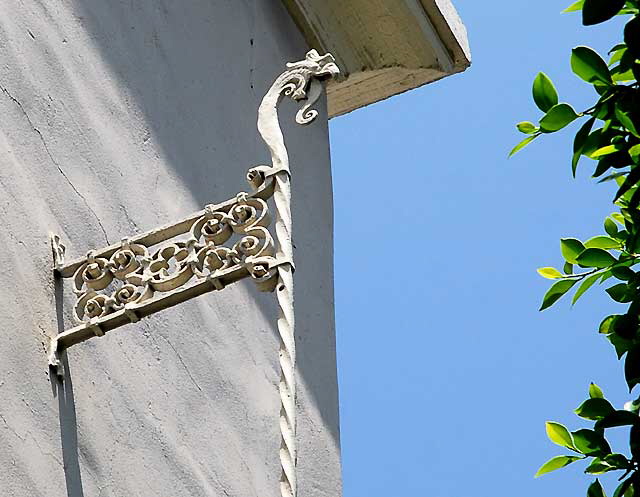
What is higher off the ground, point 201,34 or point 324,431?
point 201,34

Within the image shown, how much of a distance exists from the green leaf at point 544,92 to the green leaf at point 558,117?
12 centimetres

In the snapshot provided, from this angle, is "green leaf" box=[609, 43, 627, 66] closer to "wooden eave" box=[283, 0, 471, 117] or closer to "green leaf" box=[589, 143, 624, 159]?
"green leaf" box=[589, 143, 624, 159]

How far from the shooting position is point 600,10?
4.34 meters

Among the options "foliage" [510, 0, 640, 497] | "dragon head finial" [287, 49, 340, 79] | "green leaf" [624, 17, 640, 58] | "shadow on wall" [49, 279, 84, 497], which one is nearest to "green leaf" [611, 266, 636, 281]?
"foliage" [510, 0, 640, 497]

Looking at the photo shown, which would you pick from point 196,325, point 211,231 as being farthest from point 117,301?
point 196,325

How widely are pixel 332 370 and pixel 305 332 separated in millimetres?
267

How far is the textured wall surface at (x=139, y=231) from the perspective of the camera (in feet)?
14.8

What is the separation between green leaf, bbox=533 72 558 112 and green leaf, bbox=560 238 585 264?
0.38 meters

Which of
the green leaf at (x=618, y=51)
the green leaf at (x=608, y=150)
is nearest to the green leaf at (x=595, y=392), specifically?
the green leaf at (x=608, y=150)

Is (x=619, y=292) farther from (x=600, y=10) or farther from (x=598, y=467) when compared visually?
(x=600, y=10)

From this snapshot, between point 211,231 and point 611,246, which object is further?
point 611,246

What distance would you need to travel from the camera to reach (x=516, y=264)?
28297 millimetres

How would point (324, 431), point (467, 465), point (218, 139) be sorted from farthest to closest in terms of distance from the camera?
point (467, 465) < point (324, 431) < point (218, 139)

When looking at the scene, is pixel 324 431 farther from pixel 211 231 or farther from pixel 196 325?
pixel 211 231
